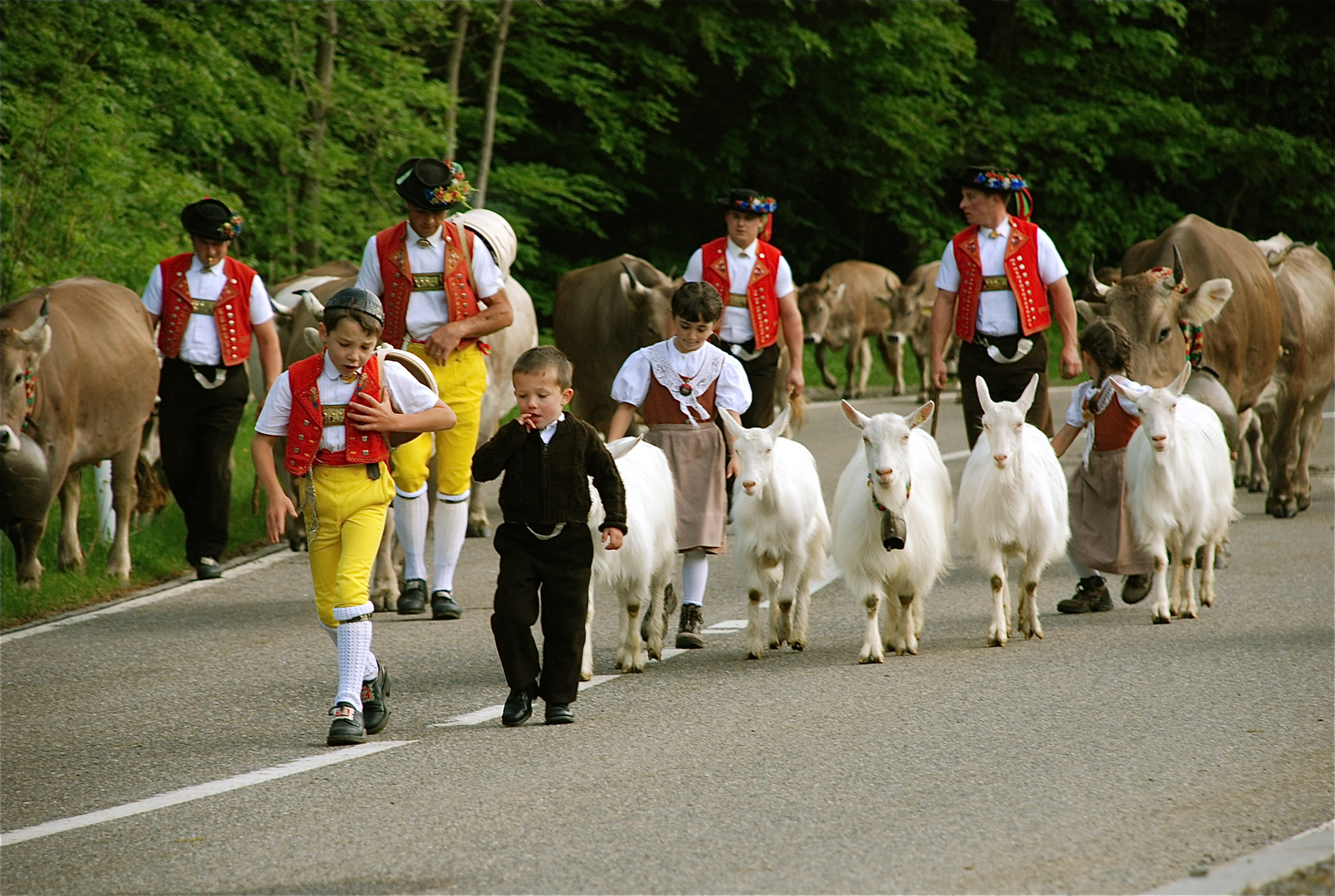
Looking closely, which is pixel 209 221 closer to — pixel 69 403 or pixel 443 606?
pixel 69 403

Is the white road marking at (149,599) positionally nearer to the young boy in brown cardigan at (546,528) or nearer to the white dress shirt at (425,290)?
the white dress shirt at (425,290)

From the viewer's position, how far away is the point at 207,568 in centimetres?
1149

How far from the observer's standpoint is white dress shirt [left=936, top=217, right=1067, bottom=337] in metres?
10.1

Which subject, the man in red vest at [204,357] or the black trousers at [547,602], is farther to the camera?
the man in red vest at [204,357]

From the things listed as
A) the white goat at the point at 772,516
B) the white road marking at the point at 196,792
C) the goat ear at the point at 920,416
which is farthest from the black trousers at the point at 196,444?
the goat ear at the point at 920,416

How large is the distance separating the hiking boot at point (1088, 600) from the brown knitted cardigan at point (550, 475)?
3770mm

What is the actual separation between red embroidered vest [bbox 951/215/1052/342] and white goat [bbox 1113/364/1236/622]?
2.45ft

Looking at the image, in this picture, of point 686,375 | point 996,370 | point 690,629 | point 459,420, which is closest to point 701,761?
point 690,629

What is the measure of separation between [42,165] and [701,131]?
65.7 ft

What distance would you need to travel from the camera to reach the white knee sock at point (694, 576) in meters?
8.84

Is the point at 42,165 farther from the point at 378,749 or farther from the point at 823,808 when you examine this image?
the point at 823,808

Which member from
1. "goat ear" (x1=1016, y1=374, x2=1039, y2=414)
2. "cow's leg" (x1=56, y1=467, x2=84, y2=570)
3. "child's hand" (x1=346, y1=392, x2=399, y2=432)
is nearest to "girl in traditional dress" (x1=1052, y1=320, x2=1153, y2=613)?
"goat ear" (x1=1016, y1=374, x2=1039, y2=414)

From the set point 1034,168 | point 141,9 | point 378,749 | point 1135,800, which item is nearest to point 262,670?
point 378,749

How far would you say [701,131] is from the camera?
1390 inches
